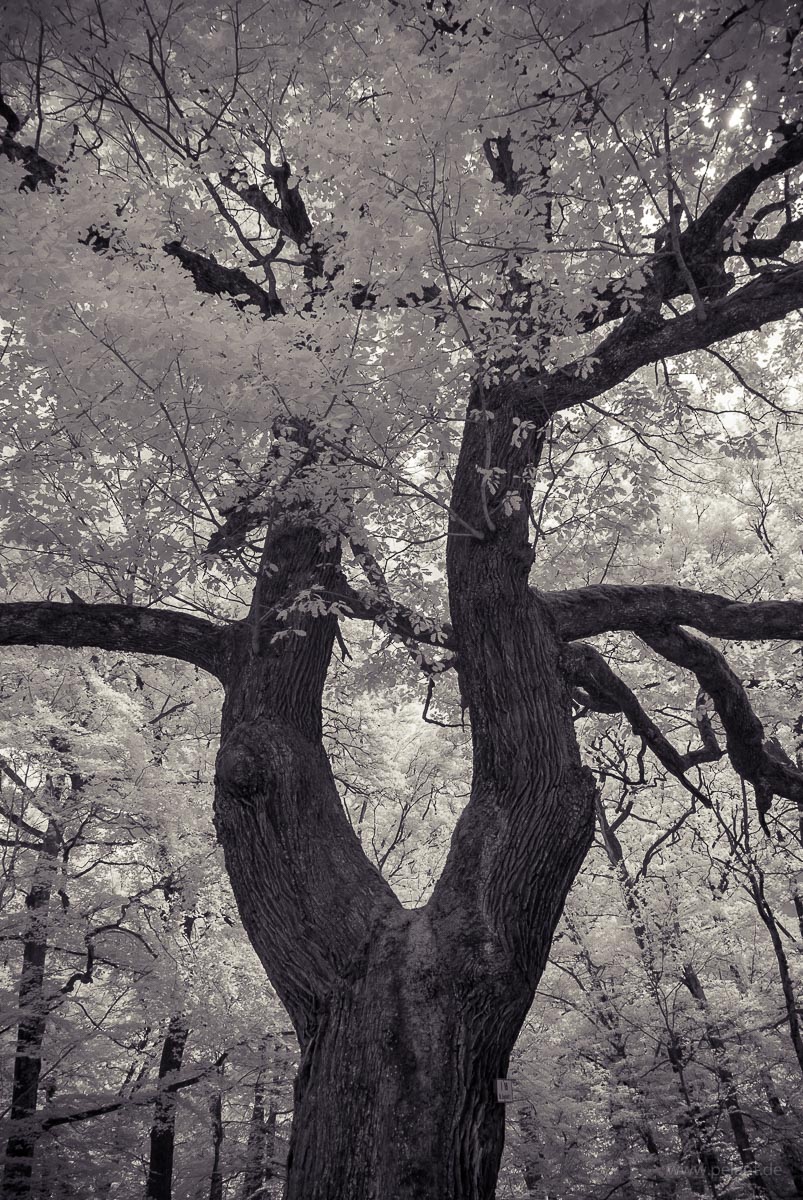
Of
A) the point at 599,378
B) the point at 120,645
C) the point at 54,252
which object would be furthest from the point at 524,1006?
the point at 54,252

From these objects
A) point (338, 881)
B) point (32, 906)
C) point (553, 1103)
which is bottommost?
point (553, 1103)

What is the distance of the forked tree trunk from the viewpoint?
2.69 metres

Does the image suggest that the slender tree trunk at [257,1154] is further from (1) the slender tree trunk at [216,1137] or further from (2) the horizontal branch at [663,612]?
(2) the horizontal branch at [663,612]

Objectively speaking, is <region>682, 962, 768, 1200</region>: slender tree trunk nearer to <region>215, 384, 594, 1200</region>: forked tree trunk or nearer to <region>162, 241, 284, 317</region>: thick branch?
<region>215, 384, 594, 1200</region>: forked tree trunk

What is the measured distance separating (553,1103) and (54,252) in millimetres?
8577

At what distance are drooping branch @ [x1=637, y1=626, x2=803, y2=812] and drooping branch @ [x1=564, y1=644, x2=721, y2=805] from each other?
318mm

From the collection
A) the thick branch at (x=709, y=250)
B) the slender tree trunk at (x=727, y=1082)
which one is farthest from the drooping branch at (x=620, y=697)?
the slender tree trunk at (x=727, y=1082)

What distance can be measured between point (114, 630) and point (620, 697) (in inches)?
114

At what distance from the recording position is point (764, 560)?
33.6 ft

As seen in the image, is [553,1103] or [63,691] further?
[63,691]

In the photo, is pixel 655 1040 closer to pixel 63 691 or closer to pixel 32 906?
pixel 32 906

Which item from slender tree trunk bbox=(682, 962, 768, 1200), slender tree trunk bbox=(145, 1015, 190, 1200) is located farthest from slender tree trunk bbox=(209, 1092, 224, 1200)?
slender tree trunk bbox=(682, 962, 768, 1200)

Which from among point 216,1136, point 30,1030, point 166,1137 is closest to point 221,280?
point 30,1030

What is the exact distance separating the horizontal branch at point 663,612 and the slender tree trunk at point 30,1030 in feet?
22.6
